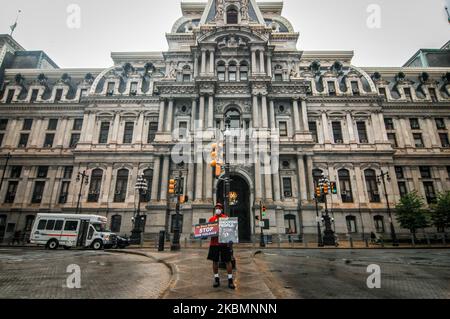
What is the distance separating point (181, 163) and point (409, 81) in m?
37.6

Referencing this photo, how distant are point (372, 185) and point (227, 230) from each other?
1290 inches

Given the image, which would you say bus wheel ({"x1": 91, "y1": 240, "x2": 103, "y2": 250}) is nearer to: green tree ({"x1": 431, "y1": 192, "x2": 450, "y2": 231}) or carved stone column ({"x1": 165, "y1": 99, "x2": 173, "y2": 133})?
carved stone column ({"x1": 165, "y1": 99, "x2": 173, "y2": 133})

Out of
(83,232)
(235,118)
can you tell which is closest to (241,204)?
(235,118)

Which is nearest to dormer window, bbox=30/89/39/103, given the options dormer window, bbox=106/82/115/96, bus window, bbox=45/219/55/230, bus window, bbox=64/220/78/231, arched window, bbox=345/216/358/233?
dormer window, bbox=106/82/115/96

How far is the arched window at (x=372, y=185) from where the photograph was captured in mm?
32225

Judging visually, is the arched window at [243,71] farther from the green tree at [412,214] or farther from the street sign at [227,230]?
the street sign at [227,230]

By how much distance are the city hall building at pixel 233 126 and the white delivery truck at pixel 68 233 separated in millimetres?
7217

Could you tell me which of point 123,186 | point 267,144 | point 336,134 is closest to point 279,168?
point 267,144

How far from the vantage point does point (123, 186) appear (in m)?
33.2

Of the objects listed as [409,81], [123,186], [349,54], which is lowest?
[123,186]

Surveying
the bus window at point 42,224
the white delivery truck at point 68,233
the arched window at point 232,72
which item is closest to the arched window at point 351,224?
the arched window at point 232,72

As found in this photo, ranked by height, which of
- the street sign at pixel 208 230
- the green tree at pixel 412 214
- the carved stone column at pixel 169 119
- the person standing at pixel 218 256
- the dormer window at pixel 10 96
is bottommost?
the person standing at pixel 218 256

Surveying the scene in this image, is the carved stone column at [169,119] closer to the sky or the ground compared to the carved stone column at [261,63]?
closer to the ground
